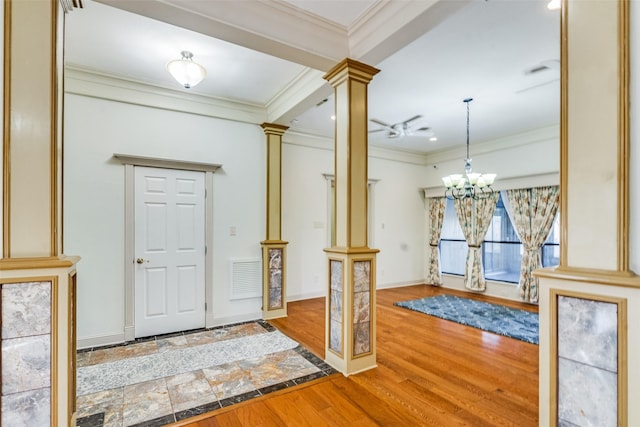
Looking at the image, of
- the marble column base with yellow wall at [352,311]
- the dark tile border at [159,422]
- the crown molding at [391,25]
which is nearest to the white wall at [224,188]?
the marble column base with yellow wall at [352,311]

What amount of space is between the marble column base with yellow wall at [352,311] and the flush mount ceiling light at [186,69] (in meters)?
A: 2.15

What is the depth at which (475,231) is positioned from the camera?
20.2ft

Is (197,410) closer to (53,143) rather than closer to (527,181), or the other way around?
(53,143)

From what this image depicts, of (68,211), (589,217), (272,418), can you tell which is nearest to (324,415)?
(272,418)

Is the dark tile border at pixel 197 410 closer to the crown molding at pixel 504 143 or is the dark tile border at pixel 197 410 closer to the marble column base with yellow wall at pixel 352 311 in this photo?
the marble column base with yellow wall at pixel 352 311

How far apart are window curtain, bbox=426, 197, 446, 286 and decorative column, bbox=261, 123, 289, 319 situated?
3.82 metres

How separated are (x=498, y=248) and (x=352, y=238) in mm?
4474

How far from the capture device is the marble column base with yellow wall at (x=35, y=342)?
1.50 m

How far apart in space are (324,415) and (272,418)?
362 millimetres

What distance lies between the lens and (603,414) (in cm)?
126

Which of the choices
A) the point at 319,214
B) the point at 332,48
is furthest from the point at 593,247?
the point at 319,214

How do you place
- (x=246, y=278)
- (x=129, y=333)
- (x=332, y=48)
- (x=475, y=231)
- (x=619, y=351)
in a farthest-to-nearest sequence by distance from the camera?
(x=475, y=231)
(x=246, y=278)
(x=129, y=333)
(x=332, y=48)
(x=619, y=351)

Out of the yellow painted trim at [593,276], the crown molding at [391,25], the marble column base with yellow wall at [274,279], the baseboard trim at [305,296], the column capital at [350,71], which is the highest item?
the crown molding at [391,25]

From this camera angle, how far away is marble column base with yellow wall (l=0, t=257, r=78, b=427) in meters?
1.50
